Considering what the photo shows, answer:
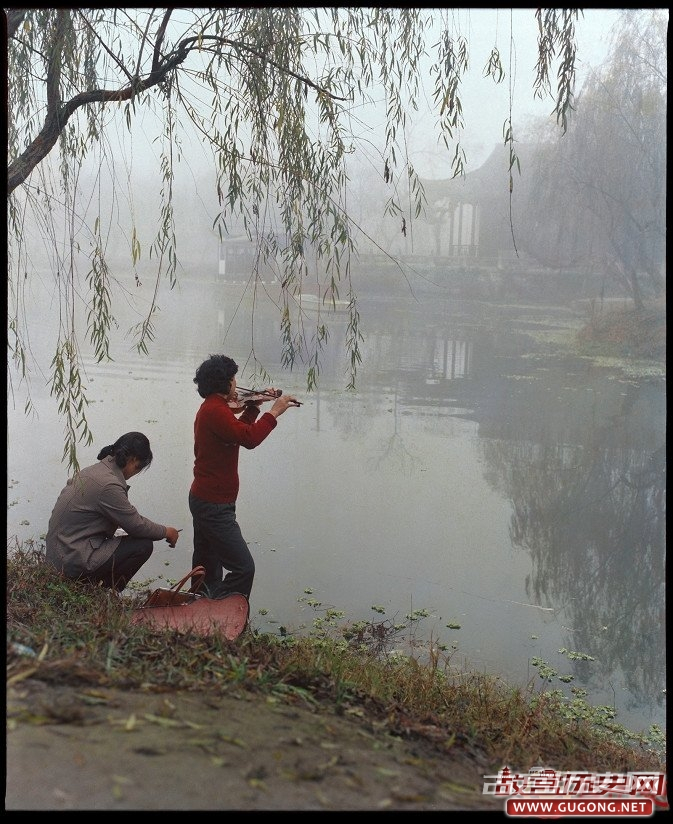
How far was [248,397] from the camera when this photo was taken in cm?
357

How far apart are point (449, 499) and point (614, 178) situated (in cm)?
936

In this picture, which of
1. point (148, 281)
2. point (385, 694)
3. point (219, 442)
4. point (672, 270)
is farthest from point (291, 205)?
point (148, 281)

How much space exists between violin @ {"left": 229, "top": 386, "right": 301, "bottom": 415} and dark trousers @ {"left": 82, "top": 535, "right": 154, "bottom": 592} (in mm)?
612

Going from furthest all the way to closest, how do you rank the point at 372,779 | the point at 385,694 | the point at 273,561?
1. the point at 273,561
2. the point at 385,694
3. the point at 372,779

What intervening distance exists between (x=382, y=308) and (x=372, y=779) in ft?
47.4

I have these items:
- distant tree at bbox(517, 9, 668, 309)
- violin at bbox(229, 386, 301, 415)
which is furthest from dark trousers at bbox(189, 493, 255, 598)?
distant tree at bbox(517, 9, 668, 309)

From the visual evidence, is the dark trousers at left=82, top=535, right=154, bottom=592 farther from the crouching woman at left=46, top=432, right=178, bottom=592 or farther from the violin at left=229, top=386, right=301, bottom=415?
the violin at left=229, top=386, right=301, bottom=415

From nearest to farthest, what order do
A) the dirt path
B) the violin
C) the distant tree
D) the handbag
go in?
the dirt path → the handbag → the violin → the distant tree

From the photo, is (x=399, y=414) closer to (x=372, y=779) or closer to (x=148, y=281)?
(x=372, y=779)

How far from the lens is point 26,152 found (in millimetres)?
2828

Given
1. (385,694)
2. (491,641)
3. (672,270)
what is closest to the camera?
(672,270)

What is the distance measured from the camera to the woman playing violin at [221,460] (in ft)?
10.0

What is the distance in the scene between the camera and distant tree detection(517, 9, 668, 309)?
43.5 feet

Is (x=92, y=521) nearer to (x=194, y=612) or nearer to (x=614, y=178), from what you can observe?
(x=194, y=612)
